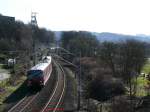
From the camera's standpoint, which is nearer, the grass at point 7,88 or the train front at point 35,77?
the grass at point 7,88

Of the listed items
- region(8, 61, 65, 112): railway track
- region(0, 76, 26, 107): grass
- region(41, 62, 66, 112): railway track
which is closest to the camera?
region(8, 61, 65, 112): railway track

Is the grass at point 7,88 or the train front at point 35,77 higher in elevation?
the train front at point 35,77

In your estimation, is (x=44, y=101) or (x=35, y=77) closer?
(x=44, y=101)

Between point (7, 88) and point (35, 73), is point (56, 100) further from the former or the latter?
point (7, 88)

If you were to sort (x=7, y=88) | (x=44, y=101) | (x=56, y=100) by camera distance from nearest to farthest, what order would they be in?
(x=44, y=101) < (x=56, y=100) < (x=7, y=88)

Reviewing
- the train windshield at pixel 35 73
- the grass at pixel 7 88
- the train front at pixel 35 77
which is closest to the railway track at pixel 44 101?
the train front at pixel 35 77

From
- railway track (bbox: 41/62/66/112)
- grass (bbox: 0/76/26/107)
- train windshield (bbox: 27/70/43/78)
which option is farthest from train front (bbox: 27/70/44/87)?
grass (bbox: 0/76/26/107)

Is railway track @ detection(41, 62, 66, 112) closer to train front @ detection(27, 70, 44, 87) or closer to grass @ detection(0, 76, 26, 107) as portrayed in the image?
train front @ detection(27, 70, 44, 87)

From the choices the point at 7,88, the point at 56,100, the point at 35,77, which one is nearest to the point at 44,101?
the point at 56,100

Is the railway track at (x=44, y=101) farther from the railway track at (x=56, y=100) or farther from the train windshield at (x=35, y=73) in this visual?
the train windshield at (x=35, y=73)

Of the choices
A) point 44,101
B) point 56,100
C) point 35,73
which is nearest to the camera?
point 44,101

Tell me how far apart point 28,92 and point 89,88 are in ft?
30.4

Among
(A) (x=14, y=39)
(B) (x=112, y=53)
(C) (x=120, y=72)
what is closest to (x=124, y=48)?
(C) (x=120, y=72)

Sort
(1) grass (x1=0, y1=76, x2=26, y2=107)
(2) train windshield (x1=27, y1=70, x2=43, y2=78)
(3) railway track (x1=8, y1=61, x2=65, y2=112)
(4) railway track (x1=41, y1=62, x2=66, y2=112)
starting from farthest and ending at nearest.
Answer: (2) train windshield (x1=27, y1=70, x2=43, y2=78) → (1) grass (x1=0, y1=76, x2=26, y2=107) → (4) railway track (x1=41, y1=62, x2=66, y2=112) → (3) railway track (x1=8, y1=61, x2=65, y2=112)
